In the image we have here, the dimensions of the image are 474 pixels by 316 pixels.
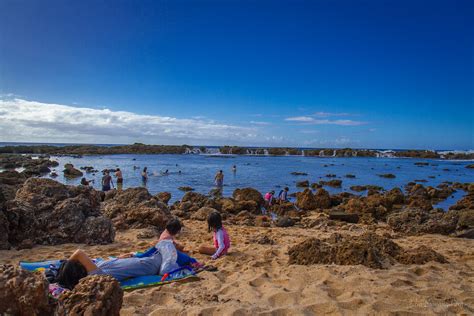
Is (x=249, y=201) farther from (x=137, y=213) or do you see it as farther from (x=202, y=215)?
(x=137, y=213)

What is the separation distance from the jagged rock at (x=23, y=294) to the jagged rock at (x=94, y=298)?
38 cm

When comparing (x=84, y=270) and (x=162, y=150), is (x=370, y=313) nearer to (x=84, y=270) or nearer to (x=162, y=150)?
(x=84, y=270)

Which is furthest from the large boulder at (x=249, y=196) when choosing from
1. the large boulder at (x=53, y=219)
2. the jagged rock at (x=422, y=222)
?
the large boulder at (x=53, y=219)

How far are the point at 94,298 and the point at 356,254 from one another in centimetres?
449

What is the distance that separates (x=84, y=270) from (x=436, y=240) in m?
8.84

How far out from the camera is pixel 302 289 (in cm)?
479

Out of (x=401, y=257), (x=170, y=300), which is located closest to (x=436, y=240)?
(x=401, y=257)

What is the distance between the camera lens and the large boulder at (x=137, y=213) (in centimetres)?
963

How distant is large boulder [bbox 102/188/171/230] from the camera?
9633 mm

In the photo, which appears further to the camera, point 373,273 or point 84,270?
point 373,273

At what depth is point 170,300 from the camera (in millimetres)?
4469

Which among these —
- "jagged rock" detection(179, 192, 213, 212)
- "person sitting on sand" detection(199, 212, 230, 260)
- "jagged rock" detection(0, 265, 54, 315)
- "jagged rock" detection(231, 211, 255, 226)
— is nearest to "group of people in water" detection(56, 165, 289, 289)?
"person sitting on sand" detection(199, 212, 230, 260)

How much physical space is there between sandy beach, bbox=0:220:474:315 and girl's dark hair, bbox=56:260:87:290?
26.9 inches

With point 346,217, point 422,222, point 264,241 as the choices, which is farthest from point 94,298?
point 346,217
